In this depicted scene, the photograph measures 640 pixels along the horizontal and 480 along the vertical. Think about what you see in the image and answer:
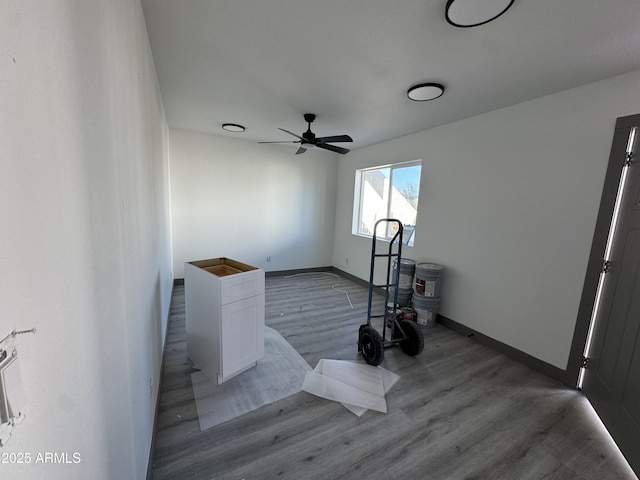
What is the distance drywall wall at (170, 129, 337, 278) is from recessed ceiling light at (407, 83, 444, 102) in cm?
289

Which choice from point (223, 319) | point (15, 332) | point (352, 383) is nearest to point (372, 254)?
point (352, 383)

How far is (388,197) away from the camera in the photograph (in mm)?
4316

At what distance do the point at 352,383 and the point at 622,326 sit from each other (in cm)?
196

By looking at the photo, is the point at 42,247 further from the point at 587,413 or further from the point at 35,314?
the point at 587,413

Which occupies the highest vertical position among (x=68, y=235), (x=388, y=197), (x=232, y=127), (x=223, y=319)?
(x=232, y=127)

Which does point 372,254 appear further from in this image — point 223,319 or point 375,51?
point 375,51

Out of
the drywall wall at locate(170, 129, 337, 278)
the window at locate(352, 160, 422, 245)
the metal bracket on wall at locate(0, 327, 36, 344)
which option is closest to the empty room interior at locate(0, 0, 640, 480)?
the metal bracket on wall at locate(0, 327, 36, 344)

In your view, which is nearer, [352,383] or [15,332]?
[15,332]

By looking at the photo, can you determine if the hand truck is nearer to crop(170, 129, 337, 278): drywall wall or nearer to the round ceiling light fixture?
the round ceiling light fixture

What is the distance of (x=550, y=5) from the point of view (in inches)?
54.0

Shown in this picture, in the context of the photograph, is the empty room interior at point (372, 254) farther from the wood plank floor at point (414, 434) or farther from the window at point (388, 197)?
the window at point (388, 197)

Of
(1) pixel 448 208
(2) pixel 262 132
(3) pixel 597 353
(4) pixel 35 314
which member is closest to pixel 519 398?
(3) pixel 597 353

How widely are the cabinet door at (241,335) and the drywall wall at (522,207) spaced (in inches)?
94.8

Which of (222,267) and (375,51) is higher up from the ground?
(375,51)
